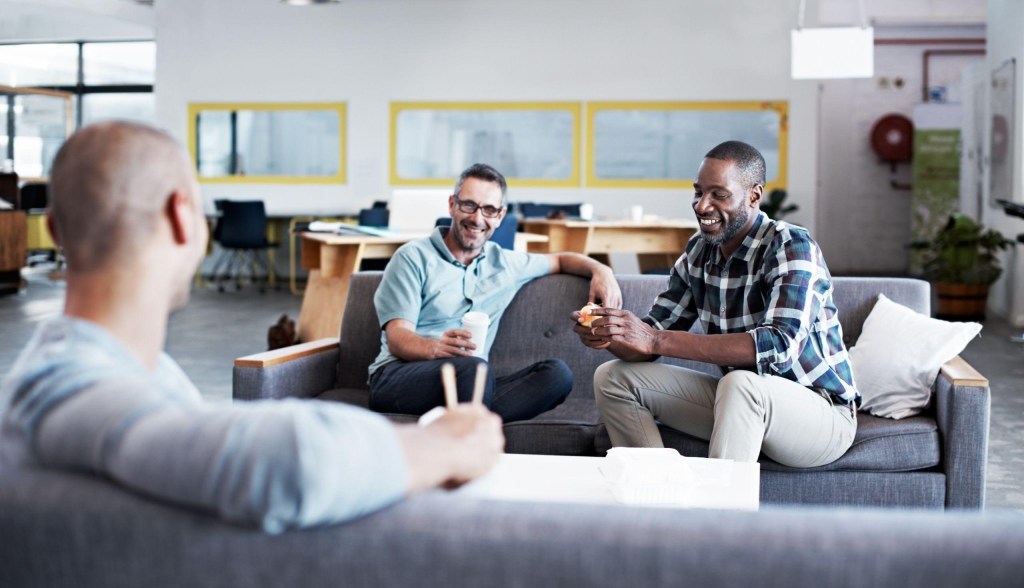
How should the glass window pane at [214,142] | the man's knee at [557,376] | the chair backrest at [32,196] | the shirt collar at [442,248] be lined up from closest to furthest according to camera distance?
1. the man's knee at [557,376]
2. the shirt collar at [442,248]
3. the glass window pane at [214,142]
4. the chair backrest at [32,196]

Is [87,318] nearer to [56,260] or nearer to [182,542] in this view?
[182,542]

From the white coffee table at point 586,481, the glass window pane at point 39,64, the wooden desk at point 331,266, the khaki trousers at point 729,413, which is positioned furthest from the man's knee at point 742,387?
the glass window pane at point 39,64

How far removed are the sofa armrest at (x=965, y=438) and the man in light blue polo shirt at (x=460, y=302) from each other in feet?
3.28

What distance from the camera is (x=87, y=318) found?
1020 millimetres

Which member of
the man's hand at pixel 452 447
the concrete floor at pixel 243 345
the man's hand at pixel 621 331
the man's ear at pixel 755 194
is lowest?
the concrete floor at pixel 243 345

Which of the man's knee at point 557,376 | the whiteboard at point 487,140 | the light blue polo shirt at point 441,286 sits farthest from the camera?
the whiteboard at point 487,140

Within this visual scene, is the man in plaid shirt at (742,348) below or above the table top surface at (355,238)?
below

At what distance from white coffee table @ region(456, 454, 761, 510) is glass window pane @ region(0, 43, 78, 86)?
13.1m

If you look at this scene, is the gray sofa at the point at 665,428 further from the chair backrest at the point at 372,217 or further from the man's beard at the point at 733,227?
the chair backrest at the point at 372,217

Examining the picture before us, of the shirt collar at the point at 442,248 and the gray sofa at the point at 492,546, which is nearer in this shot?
the gray sofa at the point at 492,546

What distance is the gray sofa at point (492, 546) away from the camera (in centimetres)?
83

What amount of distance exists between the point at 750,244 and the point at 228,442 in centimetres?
223

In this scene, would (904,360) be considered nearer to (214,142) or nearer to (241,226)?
(241,226)

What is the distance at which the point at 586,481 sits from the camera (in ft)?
7.34
